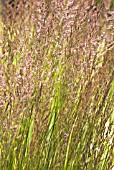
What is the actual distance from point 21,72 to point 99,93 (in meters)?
0.42

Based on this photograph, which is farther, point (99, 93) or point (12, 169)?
point (12, 169)

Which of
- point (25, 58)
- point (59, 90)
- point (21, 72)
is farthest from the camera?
point (59, 90)

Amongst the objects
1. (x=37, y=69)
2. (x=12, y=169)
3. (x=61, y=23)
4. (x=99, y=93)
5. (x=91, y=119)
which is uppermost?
(x=61, y=23)

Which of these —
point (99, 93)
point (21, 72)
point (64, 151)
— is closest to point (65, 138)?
point (64, 151)

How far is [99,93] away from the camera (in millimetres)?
2057

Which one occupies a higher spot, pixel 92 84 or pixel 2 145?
pixel 92 84

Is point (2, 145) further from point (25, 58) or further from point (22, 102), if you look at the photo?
point (25, 58)

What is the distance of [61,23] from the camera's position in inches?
85.9

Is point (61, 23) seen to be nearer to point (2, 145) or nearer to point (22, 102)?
point (22, 102)

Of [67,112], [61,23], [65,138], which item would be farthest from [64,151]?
[61,23]

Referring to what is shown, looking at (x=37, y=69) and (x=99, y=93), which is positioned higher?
(x=37, y=69)

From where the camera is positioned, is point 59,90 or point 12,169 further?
point 59,90

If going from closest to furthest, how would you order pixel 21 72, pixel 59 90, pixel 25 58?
1. pixel 21 72
2. pixel 25 58
3. pixel 59 90

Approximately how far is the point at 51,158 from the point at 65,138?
160mm
